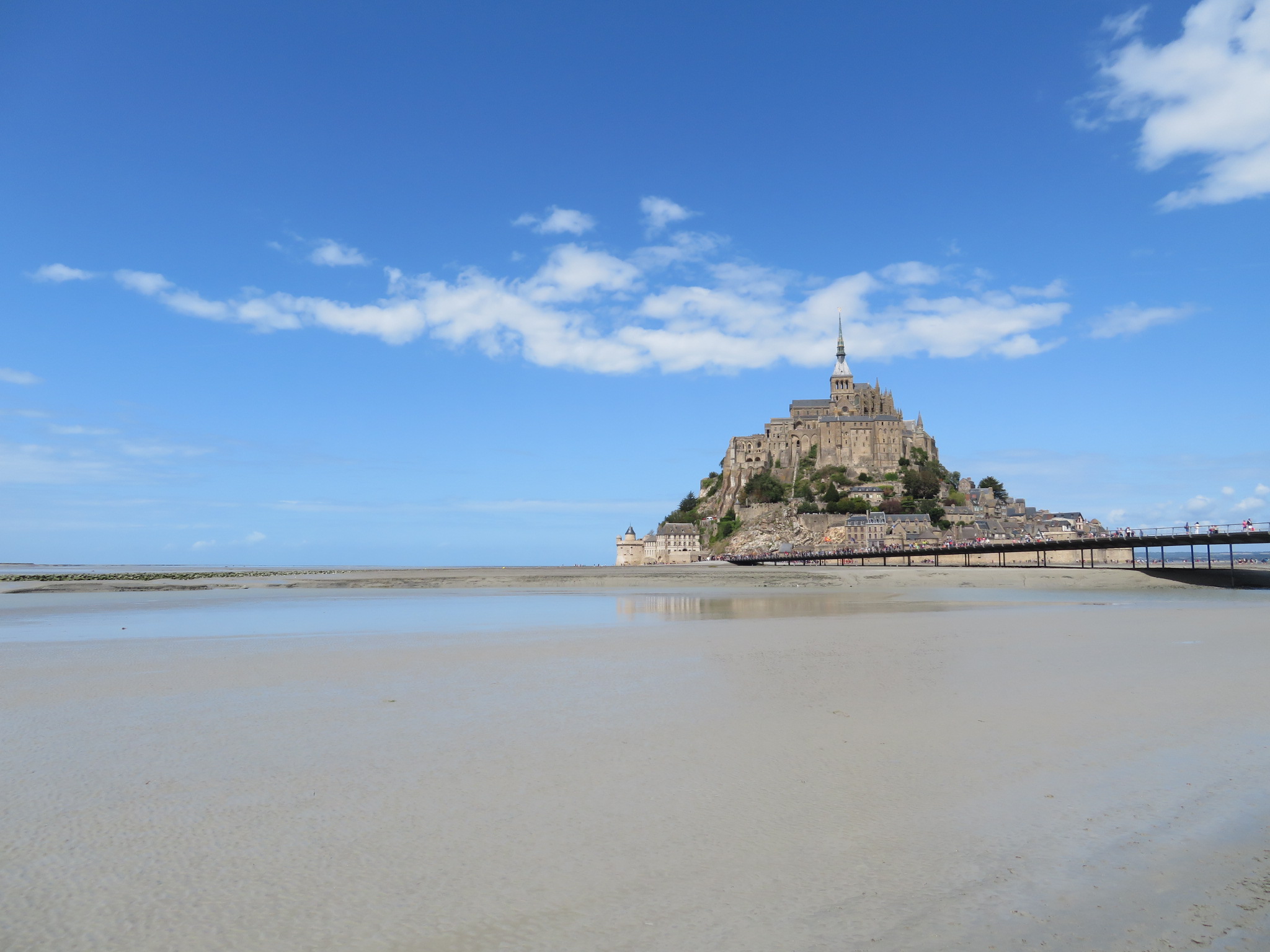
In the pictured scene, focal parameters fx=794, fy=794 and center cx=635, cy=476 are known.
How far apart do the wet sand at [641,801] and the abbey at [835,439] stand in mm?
104497

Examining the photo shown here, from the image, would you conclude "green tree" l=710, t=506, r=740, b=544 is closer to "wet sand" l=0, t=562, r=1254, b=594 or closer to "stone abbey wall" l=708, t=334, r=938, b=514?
"stone abbey wall" l=708, t=334, r=938, b=514

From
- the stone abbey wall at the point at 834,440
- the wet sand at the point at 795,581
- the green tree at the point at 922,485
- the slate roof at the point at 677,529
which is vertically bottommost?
the wet sand at the point at 795,581

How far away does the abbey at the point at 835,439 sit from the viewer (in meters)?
115

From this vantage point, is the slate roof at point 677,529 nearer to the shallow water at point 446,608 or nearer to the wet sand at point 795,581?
the wet sand at point 795,581

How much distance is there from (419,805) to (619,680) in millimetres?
5439

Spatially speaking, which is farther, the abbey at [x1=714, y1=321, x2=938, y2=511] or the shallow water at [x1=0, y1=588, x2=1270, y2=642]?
the abbey at [x1=714, y1=321, x2=938, y2=511]

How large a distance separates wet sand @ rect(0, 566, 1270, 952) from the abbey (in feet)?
343

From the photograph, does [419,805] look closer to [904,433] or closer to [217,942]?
[217,942]

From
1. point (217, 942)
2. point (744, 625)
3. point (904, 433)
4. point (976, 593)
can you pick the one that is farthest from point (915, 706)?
point (904, 433)

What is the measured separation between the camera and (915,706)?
8.80m

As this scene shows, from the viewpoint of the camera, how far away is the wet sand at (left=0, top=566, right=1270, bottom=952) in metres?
3.96

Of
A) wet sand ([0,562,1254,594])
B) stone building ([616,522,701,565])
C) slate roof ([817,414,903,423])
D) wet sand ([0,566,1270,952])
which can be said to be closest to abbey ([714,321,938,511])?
slate roof ([817,414,903,423])

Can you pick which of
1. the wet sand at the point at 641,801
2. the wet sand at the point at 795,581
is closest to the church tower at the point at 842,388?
the wet sand at the point at 795,581

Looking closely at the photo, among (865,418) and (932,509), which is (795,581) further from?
(865,418)
